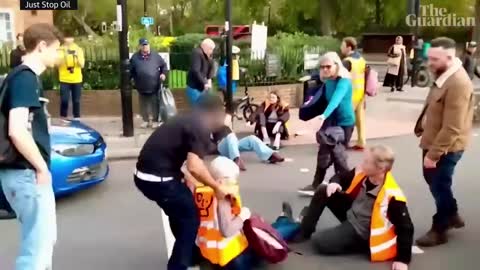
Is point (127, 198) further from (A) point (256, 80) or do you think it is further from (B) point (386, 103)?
(B) point (386, 103)

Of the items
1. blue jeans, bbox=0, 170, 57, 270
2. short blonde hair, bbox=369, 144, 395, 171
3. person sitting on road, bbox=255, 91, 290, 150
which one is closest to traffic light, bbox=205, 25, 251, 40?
person sitting on road, bbox=255, 91, 290, 150

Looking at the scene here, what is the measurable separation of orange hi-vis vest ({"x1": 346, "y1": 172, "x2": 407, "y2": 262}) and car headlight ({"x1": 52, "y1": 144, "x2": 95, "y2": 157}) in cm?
327

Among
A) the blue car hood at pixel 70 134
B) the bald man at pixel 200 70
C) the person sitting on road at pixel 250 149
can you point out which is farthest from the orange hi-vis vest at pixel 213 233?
the bald man at pixel 200 70

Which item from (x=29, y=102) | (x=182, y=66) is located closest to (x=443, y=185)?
(x=29, y=102)

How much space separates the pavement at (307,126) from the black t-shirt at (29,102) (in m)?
5.63

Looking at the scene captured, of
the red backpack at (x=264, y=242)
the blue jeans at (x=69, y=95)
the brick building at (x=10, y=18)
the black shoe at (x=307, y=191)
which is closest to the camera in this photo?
the red backpack at (x=264, y=242)

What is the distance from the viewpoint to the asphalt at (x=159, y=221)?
17.4 ft

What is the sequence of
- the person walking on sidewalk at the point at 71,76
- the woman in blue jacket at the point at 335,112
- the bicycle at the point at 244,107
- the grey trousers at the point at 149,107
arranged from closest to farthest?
the woman in blue jacket at the point at 335,112
the grey trousers at the point at 149,107
the person walking on sidewalk at the point at 71,76
the bicycle at the point at 244,107

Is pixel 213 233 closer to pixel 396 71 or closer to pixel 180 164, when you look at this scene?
pixel 180 164

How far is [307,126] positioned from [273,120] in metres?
2.09

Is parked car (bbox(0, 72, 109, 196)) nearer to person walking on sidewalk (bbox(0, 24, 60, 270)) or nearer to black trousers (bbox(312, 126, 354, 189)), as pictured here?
black trousers (bbox(312, 126, 354, 189))

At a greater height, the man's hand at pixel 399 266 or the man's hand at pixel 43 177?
the man's hand at pixel 43 177

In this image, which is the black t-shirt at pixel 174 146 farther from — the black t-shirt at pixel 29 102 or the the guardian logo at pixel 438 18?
the the guardian logo at pixel 438 18

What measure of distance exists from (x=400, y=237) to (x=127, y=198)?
3344mm
